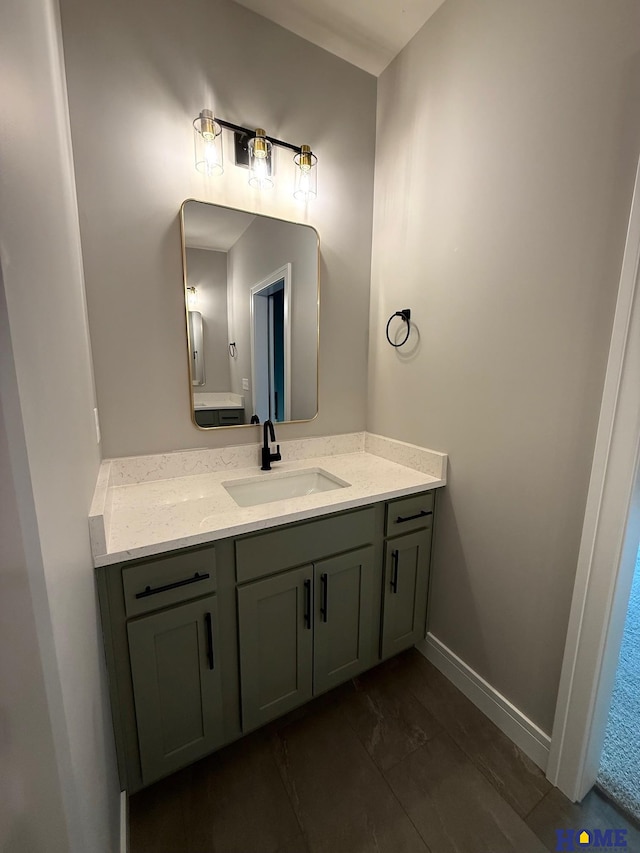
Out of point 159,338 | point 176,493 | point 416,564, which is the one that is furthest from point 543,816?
point 159,338

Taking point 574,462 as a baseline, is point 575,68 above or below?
above

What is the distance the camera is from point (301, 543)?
1.27 meters

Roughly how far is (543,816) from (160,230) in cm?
245

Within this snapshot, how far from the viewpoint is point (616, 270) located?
1.00m

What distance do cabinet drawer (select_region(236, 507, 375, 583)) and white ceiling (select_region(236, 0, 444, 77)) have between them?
203cm

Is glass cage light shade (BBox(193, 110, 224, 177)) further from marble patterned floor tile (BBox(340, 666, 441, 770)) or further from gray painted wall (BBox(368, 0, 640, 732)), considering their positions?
marble patterned floor tile (BBox(340, 666, 441, 770))

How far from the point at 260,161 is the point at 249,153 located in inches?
2.3

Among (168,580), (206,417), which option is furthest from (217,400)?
(168,580)

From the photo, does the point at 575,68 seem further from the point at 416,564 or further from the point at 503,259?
the point at 416,564

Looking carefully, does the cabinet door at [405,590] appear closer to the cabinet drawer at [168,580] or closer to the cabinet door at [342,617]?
the cabinet door at [342,617]

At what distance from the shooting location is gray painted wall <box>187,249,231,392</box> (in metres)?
1.48

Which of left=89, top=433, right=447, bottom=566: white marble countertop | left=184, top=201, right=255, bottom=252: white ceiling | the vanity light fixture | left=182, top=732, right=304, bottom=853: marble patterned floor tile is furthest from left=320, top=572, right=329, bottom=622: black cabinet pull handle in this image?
left=184, top=201, right=255, bottom=252: white ceiling

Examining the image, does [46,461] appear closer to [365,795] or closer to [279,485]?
[279,485]

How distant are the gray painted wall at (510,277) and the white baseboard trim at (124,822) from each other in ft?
4.34
